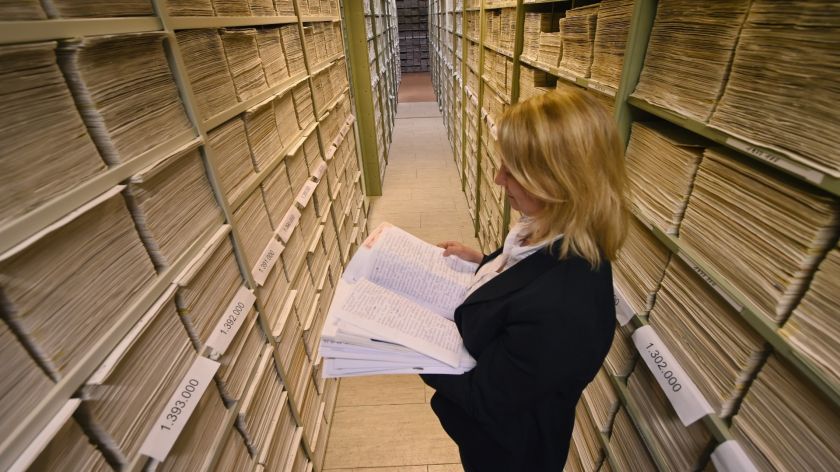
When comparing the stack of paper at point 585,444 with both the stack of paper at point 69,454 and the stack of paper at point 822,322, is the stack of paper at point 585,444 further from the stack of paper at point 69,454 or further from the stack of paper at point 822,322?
the stack of paper at point 69,454

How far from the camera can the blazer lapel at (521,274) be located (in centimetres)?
89

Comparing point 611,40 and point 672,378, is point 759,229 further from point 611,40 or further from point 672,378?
point 611,40

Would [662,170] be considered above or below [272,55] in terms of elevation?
below

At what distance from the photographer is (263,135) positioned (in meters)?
1.48

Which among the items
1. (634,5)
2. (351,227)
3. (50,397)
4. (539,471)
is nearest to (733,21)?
(634,5)

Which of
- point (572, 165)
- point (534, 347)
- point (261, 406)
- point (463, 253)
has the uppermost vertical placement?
point (572, 165)

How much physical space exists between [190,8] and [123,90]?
1.37 ft

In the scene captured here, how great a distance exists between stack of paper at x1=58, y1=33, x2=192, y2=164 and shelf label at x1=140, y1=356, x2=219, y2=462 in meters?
0.51

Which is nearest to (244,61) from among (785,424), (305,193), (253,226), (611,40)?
(253,226)

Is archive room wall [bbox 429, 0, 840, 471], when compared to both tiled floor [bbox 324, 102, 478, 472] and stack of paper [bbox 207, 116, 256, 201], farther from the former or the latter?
stack of paper [bbox 207, 116, 256, 201]

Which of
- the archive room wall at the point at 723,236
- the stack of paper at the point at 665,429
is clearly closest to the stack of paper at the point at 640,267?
the archive room wall at the point at 723,236

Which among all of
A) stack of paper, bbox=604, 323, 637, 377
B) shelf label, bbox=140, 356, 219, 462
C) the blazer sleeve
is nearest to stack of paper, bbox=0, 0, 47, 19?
shelf label, bbox=140, 356, 219, 462

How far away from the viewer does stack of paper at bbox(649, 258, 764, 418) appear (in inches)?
32.6

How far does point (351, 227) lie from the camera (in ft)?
10.6
